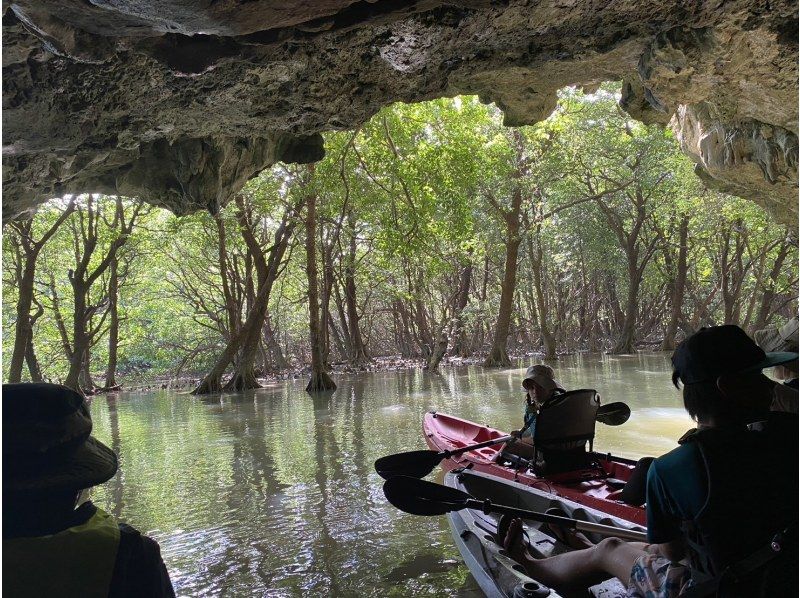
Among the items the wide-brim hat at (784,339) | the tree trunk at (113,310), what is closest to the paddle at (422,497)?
the wide-brim hat at (784,339)

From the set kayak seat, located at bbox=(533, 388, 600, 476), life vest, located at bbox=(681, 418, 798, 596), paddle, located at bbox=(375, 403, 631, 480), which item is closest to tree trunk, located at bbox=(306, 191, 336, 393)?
paddle, located at bbox=(375, 403, 631, 480)

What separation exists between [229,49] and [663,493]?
13.2 feet

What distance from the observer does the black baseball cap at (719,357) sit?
1.98 metres

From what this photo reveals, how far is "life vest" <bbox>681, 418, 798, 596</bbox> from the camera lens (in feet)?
6.03

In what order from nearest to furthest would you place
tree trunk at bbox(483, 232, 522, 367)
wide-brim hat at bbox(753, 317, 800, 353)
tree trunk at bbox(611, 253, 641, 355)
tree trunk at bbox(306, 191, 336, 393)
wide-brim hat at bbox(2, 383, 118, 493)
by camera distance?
wide-brim hat at bbox(2, 383, 118, 493)
wide-brim hat at bbox(753, 317, 800, 353)
tree trunk at bbox(306, 191, 336, 393)
tree trunk at bbox(483, 232, 522, 367)
tree trunk at bbox(611, 253, 641, 355)

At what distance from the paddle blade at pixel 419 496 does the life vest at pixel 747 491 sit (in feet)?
6.40

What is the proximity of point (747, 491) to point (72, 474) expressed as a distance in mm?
2030

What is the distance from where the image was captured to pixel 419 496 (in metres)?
3.71

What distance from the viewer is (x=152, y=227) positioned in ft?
71.5

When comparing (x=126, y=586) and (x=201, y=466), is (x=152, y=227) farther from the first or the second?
(x=126, y=586)

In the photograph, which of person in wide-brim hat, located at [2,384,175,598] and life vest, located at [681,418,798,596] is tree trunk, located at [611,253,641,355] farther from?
person in wide-brim hat, located at [2,384,175,598]

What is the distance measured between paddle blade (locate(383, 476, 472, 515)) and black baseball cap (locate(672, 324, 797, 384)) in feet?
6.55

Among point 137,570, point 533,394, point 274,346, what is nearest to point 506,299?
point 274,346

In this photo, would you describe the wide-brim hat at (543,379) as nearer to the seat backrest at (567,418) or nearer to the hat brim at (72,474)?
the seat backrest at (567,418)
